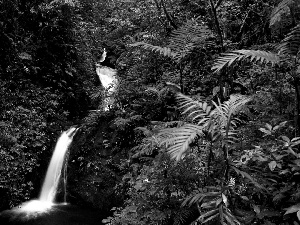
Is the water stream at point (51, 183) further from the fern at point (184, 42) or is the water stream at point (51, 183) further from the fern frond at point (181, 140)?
the fern frond at point (181, 140)

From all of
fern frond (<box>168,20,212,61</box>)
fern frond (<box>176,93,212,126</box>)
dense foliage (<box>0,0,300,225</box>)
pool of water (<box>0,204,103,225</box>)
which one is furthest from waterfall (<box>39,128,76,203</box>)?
fern frond (<box>176,93,212,126</box>)

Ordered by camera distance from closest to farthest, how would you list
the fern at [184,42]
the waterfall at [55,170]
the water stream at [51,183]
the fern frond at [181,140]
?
the fern frond at [181,140] → the fern at [184,42] → the water stream at [51,183] → the waterfall at [55,170]

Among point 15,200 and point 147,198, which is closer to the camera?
point 147,198

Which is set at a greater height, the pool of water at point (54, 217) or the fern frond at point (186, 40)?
the fern frond at point (186, 40)

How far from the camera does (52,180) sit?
7.93m

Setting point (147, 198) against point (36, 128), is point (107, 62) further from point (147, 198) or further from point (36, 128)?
point (147, 198)

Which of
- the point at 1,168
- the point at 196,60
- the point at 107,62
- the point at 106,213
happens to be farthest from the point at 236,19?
the point at 107,62

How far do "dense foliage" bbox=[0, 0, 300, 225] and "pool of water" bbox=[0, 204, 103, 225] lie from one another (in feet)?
0.84

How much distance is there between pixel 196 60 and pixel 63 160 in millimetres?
4878

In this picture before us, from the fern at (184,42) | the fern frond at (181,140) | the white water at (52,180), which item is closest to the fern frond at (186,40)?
the fern at (184,42)

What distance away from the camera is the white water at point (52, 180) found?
23.8ft

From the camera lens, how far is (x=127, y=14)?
→ 31.8ft

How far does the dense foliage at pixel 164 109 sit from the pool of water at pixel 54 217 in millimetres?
257

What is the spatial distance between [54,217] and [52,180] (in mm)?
1516
